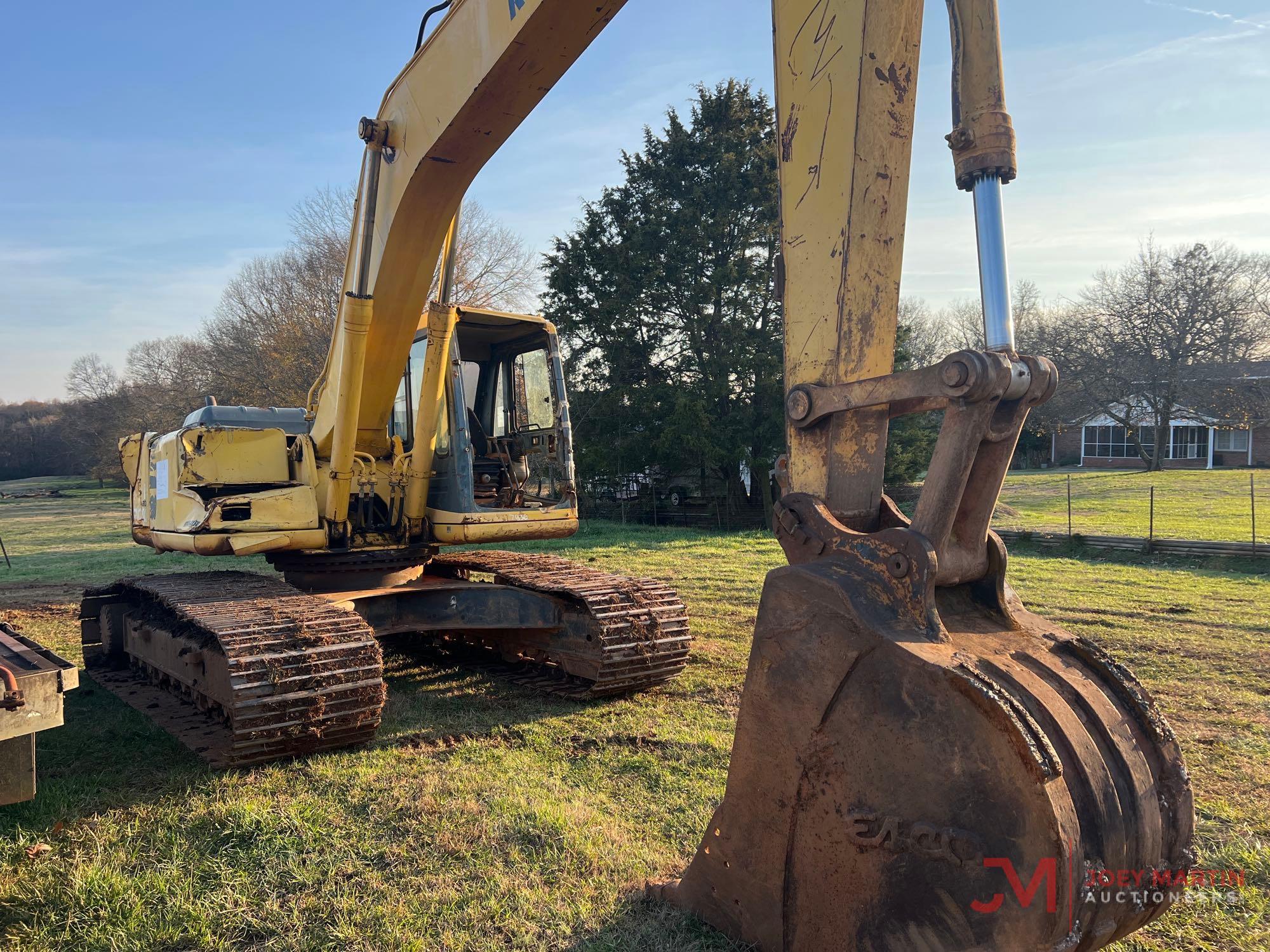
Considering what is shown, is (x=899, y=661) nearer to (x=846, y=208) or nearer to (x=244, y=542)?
(x=846, y=208)

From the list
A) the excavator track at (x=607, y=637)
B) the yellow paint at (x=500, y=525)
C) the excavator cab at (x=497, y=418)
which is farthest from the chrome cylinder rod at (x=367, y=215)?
the excavator track at (x=607, y=637)

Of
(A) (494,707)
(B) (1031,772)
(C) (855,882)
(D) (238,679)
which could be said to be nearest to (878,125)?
(B) (1031,772)

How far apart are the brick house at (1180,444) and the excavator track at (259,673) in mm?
32370

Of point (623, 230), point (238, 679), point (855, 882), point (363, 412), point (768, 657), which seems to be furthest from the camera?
point (623, 230)

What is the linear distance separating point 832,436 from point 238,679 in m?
3.24

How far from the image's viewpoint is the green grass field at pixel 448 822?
9.76 ft

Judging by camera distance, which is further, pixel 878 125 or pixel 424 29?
pixel 424 29

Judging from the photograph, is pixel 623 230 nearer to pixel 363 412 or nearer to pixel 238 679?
pixel 363 412

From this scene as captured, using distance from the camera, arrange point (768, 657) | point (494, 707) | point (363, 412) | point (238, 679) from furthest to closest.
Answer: point (363, 412)
point (494, 707)
point (238, 679)
point (768, 657)

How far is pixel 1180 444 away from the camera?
3809 cm

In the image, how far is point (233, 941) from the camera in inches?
115

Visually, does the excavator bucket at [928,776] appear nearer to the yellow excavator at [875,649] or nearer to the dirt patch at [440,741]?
the yellow excavator at [875,649]

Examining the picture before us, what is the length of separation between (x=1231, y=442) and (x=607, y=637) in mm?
40729

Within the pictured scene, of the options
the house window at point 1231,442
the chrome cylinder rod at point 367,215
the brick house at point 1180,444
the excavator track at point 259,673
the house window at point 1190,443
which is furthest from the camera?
the house window at point 1190,443
